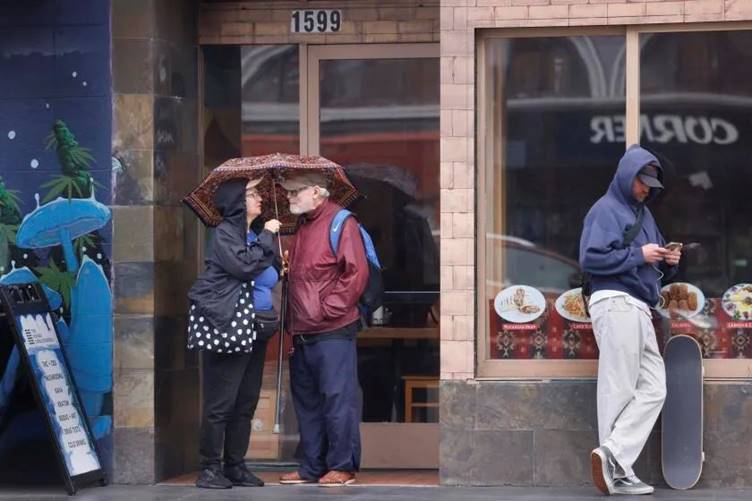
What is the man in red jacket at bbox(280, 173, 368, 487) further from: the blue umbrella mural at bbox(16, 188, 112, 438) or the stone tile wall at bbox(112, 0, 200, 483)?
the blue umbrella mural at bbox(16, 188, 112, 438)

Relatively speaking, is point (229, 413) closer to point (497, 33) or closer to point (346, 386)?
point (346, 386)

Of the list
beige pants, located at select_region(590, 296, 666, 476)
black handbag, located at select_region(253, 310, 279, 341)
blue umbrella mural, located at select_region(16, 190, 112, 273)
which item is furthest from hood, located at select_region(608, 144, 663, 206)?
blue umbrella mural, located at select_region(16, 190, 112, 273)

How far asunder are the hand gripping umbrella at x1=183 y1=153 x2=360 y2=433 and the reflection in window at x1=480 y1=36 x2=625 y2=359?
92 centimetres

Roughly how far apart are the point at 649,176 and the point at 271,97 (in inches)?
111

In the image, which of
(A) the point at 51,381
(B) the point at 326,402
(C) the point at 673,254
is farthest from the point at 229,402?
(C) the point at 673,254

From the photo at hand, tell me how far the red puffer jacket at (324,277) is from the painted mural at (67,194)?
1.18 metres

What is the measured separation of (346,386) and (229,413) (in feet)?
2.35

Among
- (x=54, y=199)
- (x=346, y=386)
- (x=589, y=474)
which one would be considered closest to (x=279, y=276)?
(x=346, y=386)

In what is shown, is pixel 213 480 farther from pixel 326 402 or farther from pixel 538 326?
pixel 538 326

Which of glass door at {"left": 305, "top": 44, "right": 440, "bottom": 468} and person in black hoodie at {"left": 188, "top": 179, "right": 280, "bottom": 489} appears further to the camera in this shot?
glass door at {"left": 305, "top": 44, "right": 440, "bottom": 468}

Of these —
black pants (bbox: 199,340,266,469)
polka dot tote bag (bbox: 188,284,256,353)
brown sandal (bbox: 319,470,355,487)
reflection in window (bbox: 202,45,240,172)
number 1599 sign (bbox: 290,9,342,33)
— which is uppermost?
number 1599 sign (bbox: 290,9,342,33)

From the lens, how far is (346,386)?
10906 mm

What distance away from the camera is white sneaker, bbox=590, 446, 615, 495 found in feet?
33.4

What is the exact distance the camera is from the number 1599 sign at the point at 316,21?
11789mm
